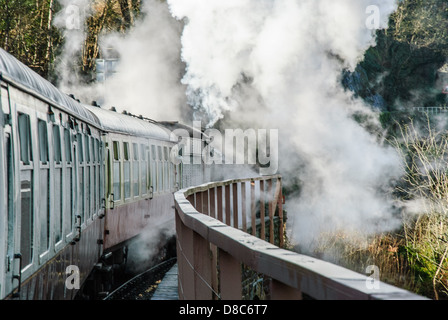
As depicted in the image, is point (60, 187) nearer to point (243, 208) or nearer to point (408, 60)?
point (243, 208)

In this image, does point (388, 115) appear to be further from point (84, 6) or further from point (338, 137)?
point (84, 6)

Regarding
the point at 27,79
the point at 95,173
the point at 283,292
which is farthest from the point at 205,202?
the point at 283,292

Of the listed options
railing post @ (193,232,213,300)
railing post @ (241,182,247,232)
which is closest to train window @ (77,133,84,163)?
railing post @ (193,232,213,300)

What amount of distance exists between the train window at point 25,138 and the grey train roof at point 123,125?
231 inches

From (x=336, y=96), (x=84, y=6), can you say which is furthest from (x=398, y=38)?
(x=84, y=6)

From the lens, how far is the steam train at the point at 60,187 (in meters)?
4.37

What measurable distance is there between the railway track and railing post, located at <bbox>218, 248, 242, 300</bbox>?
6.54m

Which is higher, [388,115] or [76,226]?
[388,115]

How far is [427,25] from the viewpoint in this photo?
140ft

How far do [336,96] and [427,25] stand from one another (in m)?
12.6

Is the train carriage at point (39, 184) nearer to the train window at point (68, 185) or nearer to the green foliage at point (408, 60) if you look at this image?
Answer: the train window at point (68, 185)

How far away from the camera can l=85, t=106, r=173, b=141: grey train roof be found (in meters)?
11.4

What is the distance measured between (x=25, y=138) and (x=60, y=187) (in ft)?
5.34
